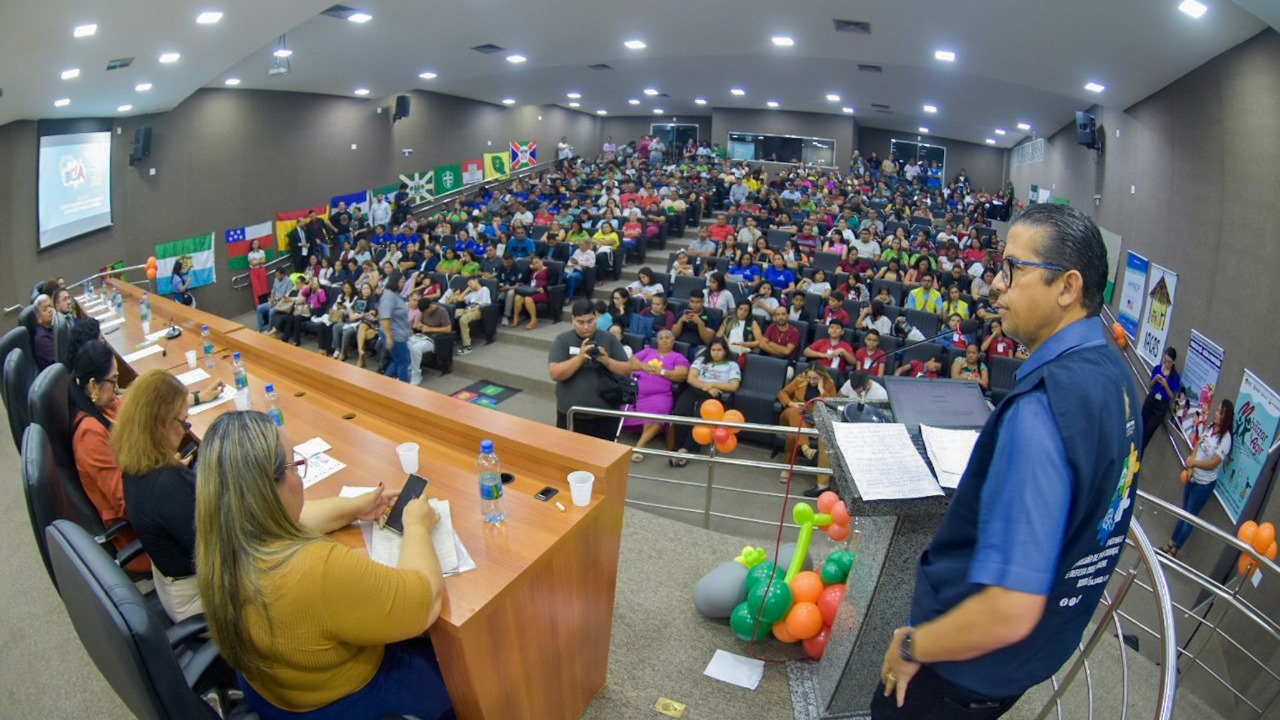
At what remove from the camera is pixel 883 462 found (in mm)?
1725

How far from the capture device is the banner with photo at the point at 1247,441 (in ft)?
14.0

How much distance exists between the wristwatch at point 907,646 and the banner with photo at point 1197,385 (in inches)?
218

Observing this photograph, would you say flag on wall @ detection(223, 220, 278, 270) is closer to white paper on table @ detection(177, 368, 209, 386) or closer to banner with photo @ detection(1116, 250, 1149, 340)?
white paper on table @ detection(177, 368, 209, 386)

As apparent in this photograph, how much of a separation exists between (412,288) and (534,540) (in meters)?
7.77

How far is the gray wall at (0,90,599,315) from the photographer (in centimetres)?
844

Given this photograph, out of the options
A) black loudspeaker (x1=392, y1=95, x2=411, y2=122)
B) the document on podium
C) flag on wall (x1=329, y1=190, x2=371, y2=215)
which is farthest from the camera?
black loudspeaker (x1=392, y1=95, x2=411, y2=122)

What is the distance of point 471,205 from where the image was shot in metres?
15.8

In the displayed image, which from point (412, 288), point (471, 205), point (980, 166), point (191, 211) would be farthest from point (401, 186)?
point (980, 166)

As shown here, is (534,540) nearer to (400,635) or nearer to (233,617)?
(400,635)

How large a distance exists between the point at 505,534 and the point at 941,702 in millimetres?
1270

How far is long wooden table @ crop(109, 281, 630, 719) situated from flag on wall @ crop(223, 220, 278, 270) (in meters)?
10.9

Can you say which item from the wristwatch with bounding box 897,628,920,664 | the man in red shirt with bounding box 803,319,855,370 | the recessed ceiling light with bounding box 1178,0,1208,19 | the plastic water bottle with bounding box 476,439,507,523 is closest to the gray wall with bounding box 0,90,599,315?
the plastic water bottle with bounding box 476,439,507,523

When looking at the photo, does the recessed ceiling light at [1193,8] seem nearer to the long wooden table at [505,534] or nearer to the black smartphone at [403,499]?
the long wooden table at [505,534]

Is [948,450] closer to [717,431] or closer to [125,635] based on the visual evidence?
[125,635]
